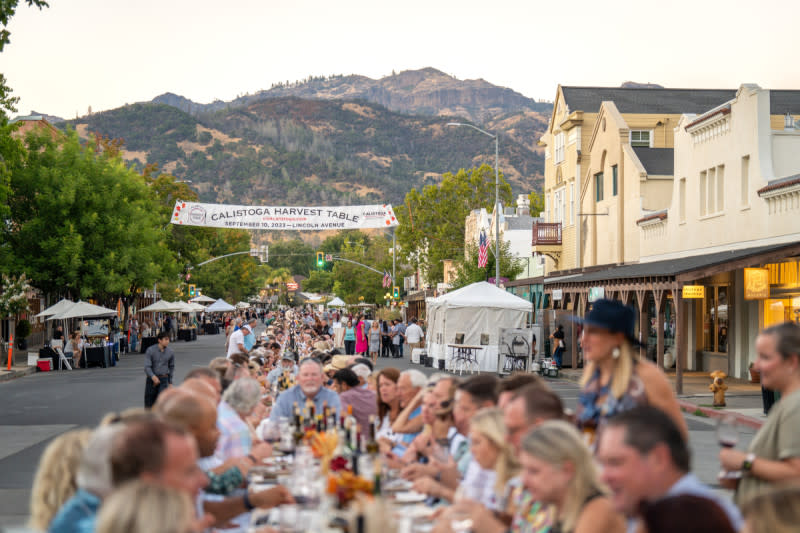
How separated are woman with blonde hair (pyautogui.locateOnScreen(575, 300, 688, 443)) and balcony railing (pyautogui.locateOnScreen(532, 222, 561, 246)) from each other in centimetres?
4218

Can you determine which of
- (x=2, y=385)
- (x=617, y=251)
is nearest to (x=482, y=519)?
(x=2, y=385)

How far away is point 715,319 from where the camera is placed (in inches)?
1240

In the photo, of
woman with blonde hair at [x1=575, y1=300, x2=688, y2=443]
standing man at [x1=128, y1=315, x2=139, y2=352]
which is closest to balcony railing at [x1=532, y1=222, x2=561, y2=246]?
standing man at [x1=128, y1=315, x2=139, y2=352]

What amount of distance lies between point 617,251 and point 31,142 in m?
28.0

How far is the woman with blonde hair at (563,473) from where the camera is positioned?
428cm

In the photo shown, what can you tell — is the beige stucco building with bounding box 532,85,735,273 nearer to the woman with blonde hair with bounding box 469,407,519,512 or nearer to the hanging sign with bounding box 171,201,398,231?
the hanging sign with bounding box 171,201,398,231

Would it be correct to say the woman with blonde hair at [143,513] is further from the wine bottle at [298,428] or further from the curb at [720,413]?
the curb at [720,413]

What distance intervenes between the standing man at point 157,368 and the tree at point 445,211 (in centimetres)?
5856

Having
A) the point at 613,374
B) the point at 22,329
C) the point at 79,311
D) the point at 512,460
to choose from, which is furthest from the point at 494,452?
the point at 22,329

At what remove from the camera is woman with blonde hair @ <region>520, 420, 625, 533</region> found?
428cm

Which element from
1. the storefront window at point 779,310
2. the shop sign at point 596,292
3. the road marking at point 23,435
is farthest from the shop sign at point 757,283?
the road marking at point 23,435

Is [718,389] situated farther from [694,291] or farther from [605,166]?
[605,166]

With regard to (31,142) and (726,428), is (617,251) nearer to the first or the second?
(31,142)

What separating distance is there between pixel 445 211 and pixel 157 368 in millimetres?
60747
